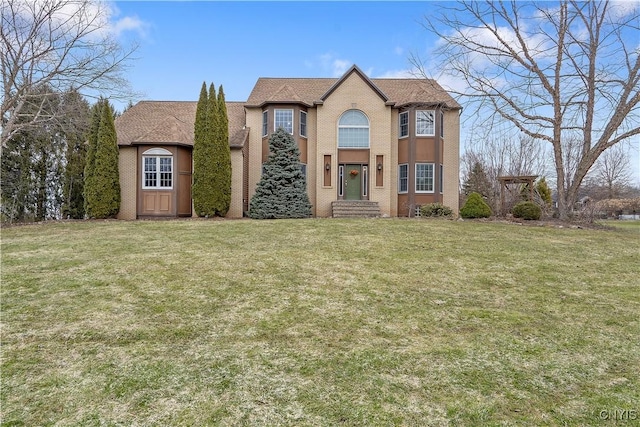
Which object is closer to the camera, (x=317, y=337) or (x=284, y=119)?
(x=317, y=337)

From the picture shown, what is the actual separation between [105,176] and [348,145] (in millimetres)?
11784

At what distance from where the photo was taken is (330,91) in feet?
63.8

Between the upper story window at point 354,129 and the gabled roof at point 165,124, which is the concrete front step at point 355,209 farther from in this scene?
the gabled roof at point 165,124

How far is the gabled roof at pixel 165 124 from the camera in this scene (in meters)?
18.1

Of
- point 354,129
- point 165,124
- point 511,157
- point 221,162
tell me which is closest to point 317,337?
point 221,162

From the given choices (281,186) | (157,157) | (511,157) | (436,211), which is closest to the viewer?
(281,186)

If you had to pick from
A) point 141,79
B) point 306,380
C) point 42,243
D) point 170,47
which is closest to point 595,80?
point 170,47

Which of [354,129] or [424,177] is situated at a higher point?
[354,129]

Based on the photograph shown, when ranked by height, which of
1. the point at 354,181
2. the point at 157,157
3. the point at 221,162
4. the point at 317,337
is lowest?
the point at 317,337

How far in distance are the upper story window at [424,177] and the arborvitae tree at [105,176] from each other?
1475 centimetres

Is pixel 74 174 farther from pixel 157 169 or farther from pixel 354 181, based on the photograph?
pixel 354 181

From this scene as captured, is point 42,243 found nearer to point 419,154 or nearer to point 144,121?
point 144,121

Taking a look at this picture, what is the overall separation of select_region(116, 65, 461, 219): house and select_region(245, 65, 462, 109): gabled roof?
0.08 meters

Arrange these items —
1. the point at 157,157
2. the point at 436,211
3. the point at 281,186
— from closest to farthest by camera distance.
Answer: the point at 281,186 < the point at 436,211 < the point at 157,157
